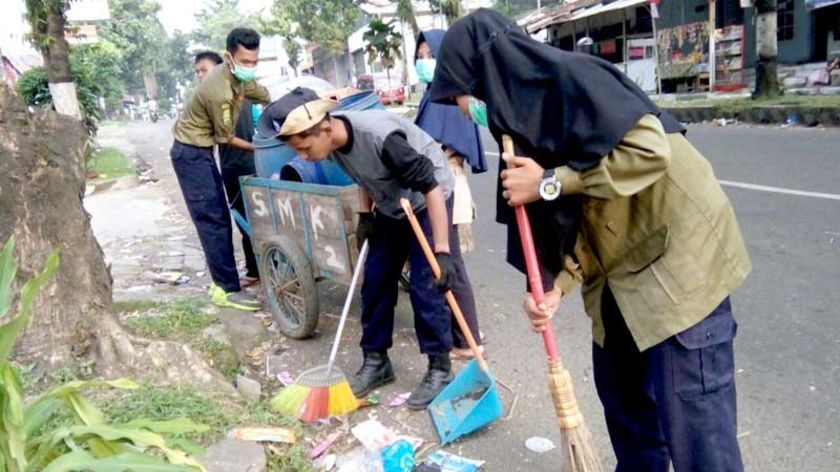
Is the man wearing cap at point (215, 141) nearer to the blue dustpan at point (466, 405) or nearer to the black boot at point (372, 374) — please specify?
the black boot at point (372, 374)

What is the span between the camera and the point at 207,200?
4.55 m

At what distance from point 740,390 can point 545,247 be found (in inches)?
63.5

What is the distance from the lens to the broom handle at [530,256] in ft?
5.52

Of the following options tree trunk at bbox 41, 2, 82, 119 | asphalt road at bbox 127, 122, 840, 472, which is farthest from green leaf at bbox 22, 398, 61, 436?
tree trunk at bbox 41, 2, 82, 119

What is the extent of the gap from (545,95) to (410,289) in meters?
1.76

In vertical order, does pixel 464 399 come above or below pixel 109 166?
below

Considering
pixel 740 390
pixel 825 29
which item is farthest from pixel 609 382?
pixel 825 29

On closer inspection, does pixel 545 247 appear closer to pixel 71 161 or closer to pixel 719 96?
pixel 71 161

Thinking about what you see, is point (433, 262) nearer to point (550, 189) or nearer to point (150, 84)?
point (550, 189)

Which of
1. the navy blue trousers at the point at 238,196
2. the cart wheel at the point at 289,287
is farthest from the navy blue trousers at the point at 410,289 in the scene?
the navy blue trousers at the point at 238,196

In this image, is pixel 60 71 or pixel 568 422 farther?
pixel 60 71

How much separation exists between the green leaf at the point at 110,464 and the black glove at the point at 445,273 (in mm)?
1261

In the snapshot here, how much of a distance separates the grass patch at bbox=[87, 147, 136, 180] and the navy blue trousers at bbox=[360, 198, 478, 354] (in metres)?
9.43

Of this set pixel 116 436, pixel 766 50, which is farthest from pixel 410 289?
pixel 766 50
